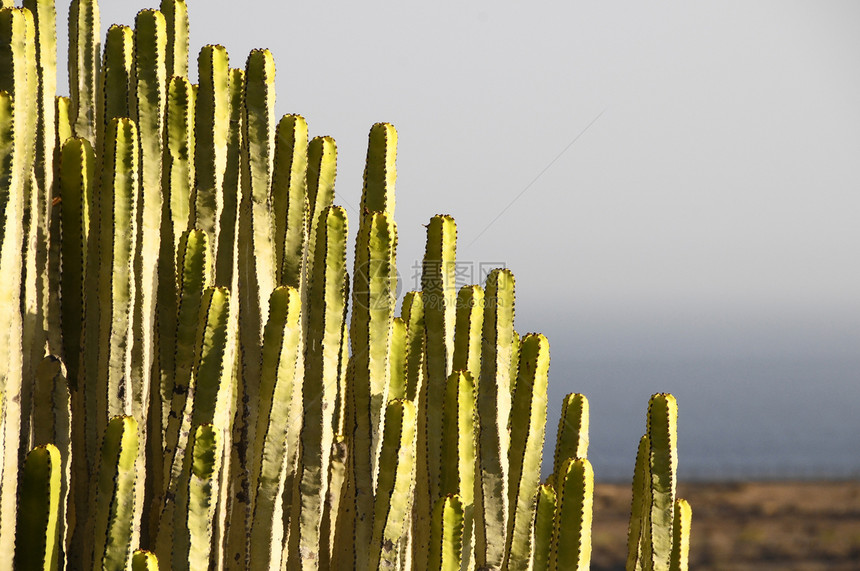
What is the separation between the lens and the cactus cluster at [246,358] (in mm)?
1932

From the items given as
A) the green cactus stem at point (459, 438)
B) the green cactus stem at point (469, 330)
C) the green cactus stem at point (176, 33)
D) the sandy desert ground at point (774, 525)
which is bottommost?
the sandy desert ground at point (774, 525)

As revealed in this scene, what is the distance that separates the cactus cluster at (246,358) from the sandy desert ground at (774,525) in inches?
155

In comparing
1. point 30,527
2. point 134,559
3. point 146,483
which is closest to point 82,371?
point 146,483

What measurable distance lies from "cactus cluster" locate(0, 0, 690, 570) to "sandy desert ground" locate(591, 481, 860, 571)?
155 inches

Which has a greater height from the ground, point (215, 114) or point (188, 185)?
point (215, 114)

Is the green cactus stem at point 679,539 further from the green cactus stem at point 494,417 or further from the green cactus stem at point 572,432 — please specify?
the green cactus stem at point 494,417

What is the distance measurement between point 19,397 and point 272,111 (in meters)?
0.95

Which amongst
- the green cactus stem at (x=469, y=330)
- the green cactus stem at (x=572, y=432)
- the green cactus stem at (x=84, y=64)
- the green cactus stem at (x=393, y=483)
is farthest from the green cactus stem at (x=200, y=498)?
the green cactus stem at (x=84, y=64)

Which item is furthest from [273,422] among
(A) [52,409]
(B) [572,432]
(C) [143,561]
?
(B) [572,432]

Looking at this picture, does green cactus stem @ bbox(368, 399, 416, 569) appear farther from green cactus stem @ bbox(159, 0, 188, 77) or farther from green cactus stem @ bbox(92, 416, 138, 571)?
green cactus stem @ bbox(159, 0, 188, 77)

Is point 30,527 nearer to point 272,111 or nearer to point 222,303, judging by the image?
point 222,303

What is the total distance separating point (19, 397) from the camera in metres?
1.98

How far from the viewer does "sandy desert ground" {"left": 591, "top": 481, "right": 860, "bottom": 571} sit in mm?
5996

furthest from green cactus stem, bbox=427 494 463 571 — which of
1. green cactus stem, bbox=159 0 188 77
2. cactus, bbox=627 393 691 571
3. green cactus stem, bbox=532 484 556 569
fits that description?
green cactus stem, bbox=159 0 188 77
